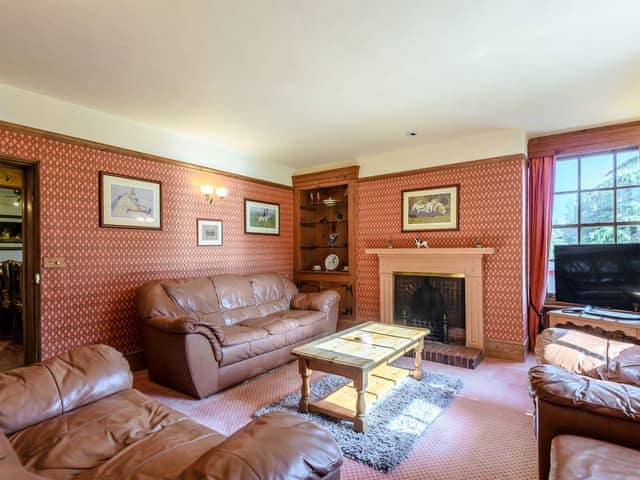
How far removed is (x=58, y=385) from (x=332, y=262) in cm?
435

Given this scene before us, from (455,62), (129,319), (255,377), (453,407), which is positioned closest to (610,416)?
(453,407)

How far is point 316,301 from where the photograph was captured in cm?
457

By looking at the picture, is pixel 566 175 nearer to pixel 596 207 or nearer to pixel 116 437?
pixel 596 207

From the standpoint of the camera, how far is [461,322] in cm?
436

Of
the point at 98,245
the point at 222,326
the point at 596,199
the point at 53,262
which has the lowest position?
Result: the point at 222,326

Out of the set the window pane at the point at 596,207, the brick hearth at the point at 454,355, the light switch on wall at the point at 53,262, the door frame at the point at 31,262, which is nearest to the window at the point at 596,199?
the window pane at the point at 596,207

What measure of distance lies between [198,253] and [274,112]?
207cm

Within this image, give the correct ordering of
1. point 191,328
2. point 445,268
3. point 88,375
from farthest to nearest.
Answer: point 445,268 → point 191,328 → point 88,375

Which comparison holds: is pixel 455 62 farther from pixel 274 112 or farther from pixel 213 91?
pixel 213 91

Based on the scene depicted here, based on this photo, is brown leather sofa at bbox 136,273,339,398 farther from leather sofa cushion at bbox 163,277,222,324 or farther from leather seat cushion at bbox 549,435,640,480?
leather seat cushion at bbox 549,435,640,480

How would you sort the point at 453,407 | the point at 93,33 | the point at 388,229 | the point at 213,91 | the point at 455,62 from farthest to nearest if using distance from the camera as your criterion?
the point at 388,229 < the point at 213,91 < the point at 453,407 < the point at 455,62 < the point at 93,33

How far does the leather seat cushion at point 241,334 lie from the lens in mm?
3215

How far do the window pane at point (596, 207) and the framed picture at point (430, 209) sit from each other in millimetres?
1423

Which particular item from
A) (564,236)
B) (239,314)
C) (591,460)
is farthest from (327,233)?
(591,460)
